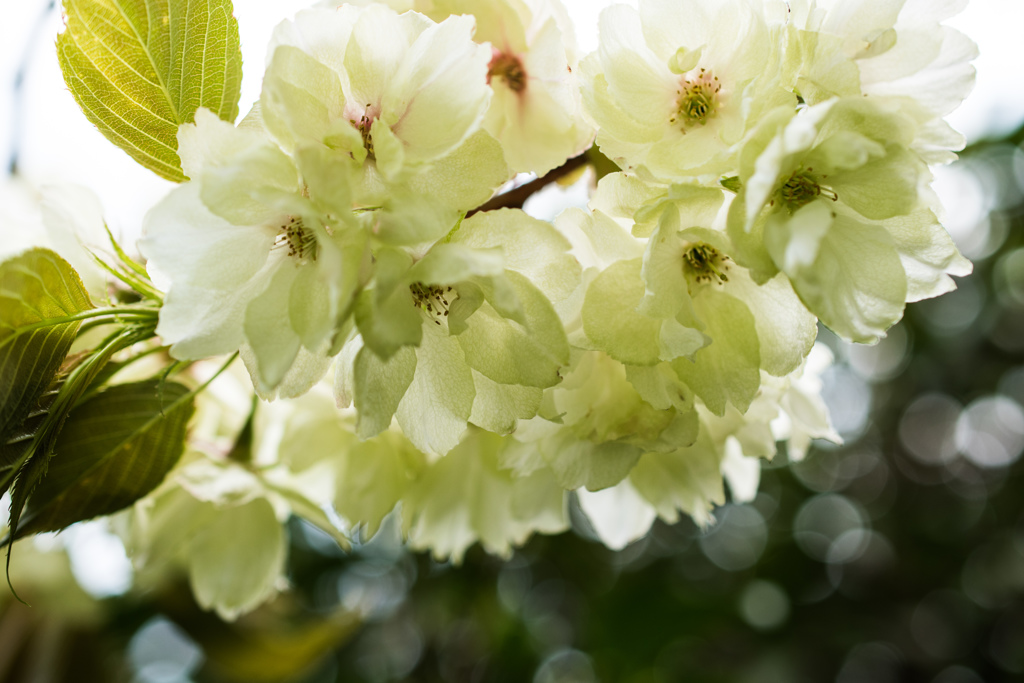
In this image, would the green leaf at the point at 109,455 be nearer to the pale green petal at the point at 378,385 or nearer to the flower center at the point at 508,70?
the pale green petal at the point at 378,385

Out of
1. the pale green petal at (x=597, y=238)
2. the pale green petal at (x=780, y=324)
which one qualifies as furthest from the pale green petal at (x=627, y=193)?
the pale green petal at (x=780, y=324)

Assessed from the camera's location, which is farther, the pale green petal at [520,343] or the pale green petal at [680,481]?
the pale green petal at [680,481]

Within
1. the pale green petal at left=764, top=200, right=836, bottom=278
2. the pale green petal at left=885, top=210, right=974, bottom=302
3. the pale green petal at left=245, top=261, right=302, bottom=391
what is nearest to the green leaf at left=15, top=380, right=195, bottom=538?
the pale green petal at left=245, top=261, right=302, bottom=391

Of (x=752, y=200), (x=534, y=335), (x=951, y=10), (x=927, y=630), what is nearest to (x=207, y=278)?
(x=534, y=335)

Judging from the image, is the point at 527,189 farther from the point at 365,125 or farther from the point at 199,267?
the point at 199,267

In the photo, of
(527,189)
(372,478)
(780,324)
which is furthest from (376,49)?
(372,478)

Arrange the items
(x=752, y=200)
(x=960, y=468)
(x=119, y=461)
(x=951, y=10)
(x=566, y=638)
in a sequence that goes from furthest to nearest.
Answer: (x=960, y=468), (x=566, y=638), (x=119, y=461), (x=951, y=10), (x=752, y=200)

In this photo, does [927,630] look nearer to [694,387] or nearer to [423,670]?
[423,670]
